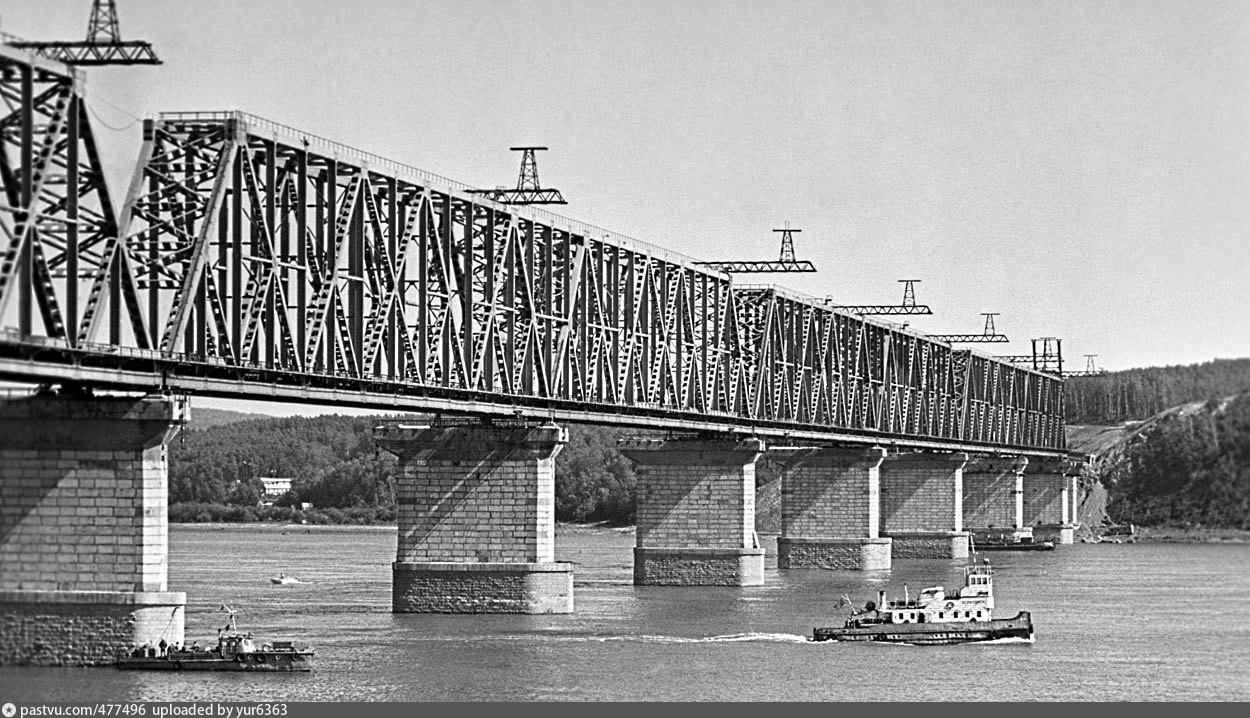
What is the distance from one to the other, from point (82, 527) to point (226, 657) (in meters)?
12.1

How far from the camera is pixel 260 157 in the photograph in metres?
126

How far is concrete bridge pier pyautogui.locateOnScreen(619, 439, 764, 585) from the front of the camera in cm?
19012

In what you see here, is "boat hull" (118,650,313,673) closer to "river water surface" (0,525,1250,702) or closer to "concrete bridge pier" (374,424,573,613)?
"river water surface" (0,525,1250,702)

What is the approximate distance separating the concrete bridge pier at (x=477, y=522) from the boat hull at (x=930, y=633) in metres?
18.8

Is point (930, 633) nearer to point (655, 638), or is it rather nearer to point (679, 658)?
point (655, 638)

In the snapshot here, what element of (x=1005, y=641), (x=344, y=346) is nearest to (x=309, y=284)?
(x=344, y=346)

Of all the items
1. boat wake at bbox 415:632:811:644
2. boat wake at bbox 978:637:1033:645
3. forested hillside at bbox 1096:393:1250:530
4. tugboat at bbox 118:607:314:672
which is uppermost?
forested hillside at bbox 1096:393:1250:530

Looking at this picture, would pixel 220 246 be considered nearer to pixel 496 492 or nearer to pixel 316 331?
pixel 316 331

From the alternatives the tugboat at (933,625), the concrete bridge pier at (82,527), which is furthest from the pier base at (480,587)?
the concrete bridge pier at (82,527)

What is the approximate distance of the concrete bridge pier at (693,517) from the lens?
190 meters

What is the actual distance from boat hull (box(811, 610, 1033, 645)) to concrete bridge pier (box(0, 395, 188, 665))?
50.1 meters

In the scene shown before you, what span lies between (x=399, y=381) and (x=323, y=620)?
16830mm

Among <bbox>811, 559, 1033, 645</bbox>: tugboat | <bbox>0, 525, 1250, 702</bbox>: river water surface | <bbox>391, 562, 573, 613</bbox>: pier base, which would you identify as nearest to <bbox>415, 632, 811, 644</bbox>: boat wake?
<bbox>0, 525, 1250, 702</bbox>: river water surface

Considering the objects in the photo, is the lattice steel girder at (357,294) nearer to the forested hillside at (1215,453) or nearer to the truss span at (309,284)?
the truss span at (309,284)
